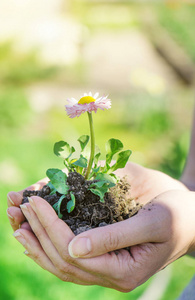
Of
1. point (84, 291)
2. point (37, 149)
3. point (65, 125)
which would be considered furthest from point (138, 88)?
point (84, 291)

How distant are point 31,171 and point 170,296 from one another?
159cm

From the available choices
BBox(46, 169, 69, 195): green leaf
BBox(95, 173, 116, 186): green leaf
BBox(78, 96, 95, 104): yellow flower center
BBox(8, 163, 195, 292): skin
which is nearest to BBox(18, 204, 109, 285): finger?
BBox(8, 163, 195, 292): skin

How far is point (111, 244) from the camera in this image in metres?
1.06

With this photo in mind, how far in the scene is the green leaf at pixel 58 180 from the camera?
47.5 inches

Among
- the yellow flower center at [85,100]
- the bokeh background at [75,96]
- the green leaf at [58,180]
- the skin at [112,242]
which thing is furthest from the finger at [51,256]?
the bokeh background at [75,96]

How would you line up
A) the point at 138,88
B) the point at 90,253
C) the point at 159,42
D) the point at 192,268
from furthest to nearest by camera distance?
the point at 159,42 < the point at 138,88 < the point at 192,268 < the point at 90,253

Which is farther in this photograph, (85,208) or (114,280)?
(85,208)

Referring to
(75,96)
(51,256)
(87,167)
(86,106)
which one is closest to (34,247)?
(51,256)

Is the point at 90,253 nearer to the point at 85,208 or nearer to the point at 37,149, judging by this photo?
the point at 85,208

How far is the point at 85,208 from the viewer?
1.22m

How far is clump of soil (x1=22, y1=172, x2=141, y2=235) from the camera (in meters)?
1.19

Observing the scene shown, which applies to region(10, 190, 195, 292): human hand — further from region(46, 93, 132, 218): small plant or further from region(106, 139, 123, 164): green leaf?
region(106, 139, 123, 164): green leaf

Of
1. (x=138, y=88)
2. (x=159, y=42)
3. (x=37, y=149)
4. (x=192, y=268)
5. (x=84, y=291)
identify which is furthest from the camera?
(x=159, y=42)

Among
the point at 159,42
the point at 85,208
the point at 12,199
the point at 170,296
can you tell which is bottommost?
the point at 170,296
